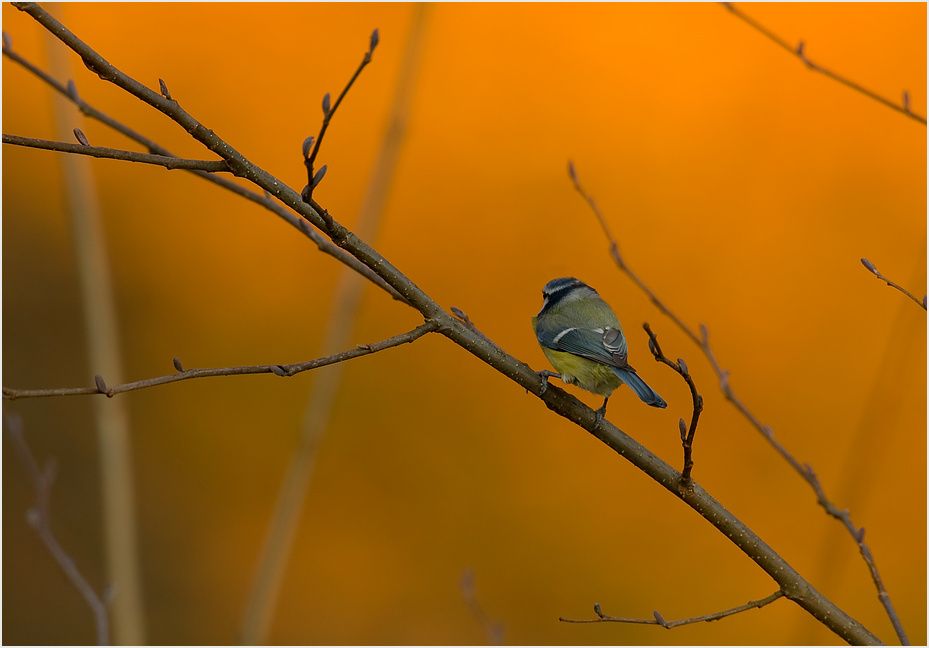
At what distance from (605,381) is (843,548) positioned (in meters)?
0.64

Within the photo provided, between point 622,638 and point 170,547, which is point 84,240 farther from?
point 622,638

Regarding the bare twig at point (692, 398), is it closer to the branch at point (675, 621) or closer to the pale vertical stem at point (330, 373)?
the branch at point (675, 621)

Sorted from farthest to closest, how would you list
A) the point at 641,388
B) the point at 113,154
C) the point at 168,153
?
1. the point at 641,388
2. the point at 168,153
3. the point at 113,154

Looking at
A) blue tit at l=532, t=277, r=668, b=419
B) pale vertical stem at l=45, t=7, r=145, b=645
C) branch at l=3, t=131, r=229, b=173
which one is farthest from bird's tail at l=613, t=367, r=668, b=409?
pale vertical stem at l=45, t=7, r=145, b=645

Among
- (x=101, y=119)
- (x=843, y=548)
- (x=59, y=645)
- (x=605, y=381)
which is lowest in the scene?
(x=59, y=645)

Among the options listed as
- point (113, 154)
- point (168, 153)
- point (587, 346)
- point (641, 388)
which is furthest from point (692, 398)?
point (168, 153)

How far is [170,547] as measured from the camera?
281cm

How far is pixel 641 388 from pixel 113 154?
0.90 meters

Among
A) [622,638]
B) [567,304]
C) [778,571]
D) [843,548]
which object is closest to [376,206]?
[567,304]

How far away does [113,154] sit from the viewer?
2.66ft

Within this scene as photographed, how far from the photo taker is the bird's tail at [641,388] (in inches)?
50.3

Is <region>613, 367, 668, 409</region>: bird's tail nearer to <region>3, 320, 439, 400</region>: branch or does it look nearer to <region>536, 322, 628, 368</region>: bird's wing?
<region>536, 322, 628, 368</region>: bird's wing

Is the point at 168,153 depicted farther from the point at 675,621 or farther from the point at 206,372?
the point at 675,621

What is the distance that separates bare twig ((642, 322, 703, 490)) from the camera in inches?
31.0
